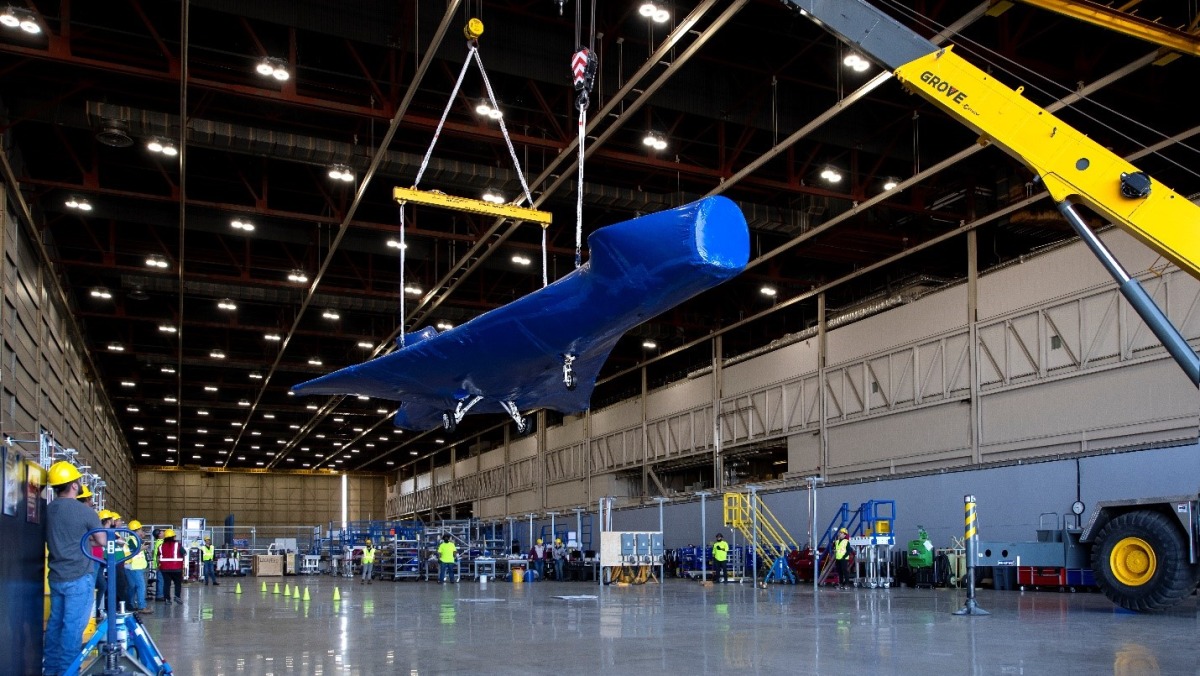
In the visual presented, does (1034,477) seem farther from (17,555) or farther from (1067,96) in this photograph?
(17,555)

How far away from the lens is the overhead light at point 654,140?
1973cm

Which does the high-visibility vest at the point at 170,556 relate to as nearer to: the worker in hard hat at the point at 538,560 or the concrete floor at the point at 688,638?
the concrete floor at the point at 688,638

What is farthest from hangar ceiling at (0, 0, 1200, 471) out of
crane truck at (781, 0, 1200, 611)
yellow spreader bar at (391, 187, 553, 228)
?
yellow spreader bar at (391, 187, 553, 228)

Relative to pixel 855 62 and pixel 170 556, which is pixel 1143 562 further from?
pixel 170 556

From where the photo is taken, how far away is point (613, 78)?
18.8 m

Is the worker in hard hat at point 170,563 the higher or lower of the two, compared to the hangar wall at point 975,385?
lower

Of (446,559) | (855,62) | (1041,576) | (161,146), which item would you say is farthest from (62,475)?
(446,559)

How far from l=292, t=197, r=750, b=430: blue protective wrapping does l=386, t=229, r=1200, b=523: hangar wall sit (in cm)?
1235

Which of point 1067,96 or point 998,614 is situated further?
point 1067,96

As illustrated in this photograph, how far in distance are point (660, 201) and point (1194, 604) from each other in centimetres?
1320

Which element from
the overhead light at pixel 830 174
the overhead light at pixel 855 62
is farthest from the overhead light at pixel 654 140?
the overhead light at pixel 855 62

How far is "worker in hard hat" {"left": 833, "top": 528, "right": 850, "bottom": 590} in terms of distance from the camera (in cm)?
2242

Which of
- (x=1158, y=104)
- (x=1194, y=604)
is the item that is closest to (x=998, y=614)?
(x=1194, y=604)

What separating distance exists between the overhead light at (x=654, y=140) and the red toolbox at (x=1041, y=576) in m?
11.3
